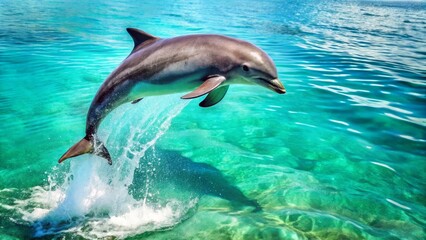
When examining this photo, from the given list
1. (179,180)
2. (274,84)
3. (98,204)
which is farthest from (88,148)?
(274,84)

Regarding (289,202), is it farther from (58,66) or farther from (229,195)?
(58,66)

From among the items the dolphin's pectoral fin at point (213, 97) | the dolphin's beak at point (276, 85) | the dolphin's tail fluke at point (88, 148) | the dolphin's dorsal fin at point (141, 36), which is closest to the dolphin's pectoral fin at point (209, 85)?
the dolphin's pectoral fin at point (213, 97)

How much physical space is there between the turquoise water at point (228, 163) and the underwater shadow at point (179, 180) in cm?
3

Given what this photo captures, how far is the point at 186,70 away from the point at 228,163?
2.78 metres

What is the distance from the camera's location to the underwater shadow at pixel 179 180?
6.30 meters

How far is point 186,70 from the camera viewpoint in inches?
208

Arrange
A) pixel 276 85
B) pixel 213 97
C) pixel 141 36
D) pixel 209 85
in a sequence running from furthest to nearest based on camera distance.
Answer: pixel 141 36, pixel 213 97, pixel 276 85, pixel 209 85

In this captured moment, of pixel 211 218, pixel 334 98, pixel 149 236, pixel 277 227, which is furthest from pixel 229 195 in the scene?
pixel 334 98

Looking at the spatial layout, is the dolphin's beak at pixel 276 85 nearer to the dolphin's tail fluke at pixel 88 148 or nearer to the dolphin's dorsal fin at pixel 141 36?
the dolphin's dorsal fin at pixel 141 36

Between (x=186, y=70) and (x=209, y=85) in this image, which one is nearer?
(x=209, y=85)

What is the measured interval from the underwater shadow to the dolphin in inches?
56.9

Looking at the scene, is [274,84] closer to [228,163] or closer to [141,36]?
[141,36]

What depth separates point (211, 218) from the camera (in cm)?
554

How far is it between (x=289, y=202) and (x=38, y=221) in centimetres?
404
